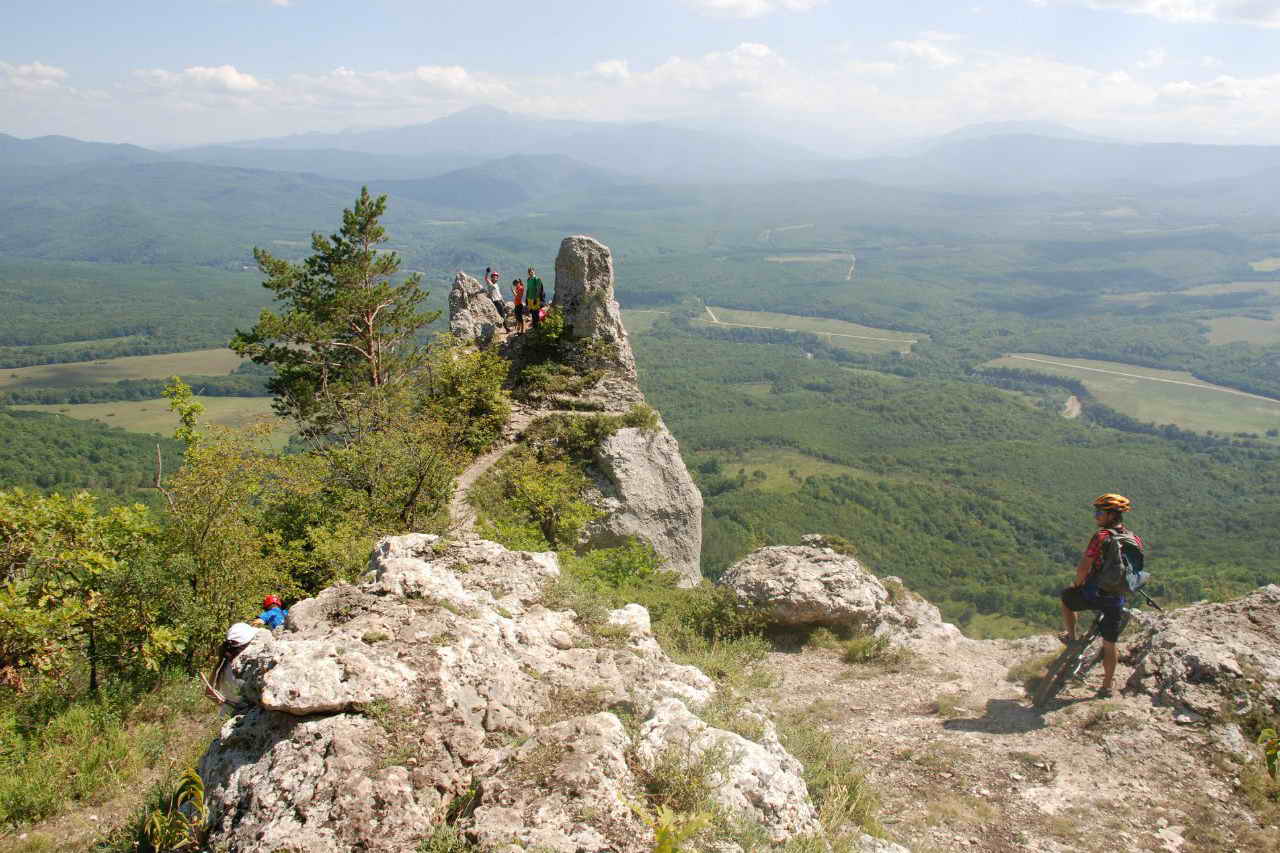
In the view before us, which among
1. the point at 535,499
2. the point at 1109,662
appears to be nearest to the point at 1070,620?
the point at 1109,662

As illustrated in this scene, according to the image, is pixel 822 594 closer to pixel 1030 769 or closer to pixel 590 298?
pixel 1030 769

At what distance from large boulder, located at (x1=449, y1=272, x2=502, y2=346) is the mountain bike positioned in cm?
2024

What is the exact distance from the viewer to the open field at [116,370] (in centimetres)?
13350

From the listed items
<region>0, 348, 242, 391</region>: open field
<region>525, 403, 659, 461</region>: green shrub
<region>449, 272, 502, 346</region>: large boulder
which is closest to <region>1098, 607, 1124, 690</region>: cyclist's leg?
<region>525, 403, 659, 461</region>: green shrub

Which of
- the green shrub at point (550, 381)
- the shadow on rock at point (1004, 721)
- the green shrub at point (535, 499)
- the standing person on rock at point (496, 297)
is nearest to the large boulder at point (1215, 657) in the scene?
the shadow on rock at point (1004, 721)

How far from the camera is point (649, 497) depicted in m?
21.5

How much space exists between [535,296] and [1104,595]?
19.8 m

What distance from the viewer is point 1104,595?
35.3ft

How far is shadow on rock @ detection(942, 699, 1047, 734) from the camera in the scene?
34.0ft

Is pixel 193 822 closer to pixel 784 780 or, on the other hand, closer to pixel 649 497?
pixel 784 780

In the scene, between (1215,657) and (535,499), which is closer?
(1215,657)

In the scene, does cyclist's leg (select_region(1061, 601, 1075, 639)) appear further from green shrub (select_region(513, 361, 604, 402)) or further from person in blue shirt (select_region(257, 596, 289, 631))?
green shrub (select_region(513, 361, 604, 402))

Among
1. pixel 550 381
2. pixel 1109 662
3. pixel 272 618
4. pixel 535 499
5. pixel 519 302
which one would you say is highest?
pixel 519 302

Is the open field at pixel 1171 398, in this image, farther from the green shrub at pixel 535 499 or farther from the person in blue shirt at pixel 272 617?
the person in blue shirt at pixel 272 617
